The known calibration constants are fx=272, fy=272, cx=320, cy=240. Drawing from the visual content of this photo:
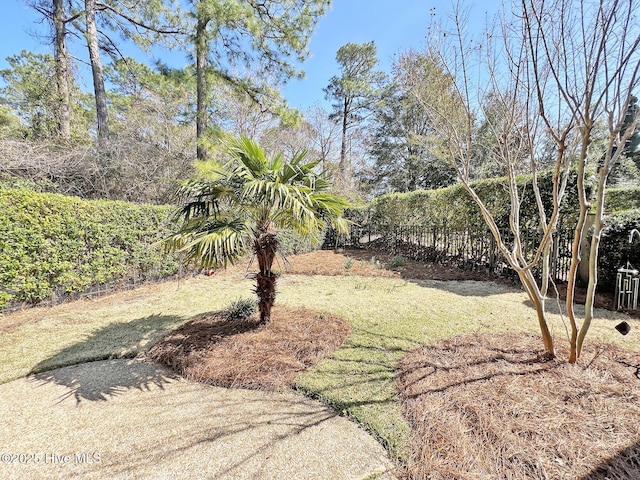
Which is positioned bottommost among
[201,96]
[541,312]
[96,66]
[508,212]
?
[541,312]

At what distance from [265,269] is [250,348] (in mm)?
939

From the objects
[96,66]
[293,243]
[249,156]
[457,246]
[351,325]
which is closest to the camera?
[249,156]

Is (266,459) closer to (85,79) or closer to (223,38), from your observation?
(223,38)

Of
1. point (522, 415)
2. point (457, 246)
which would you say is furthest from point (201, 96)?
point (522, 415)

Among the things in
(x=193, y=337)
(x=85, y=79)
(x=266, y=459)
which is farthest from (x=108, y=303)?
(x=85, y=79)

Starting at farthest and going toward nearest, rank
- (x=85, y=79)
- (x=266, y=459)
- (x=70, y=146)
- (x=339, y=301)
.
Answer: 1. (x=85, y=79)
2. (x=70, y=146)
3. (x=339, y=301)
4. (x=266, y=459)

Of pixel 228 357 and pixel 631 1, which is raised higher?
pixel 631 1

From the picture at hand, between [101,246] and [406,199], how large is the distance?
894 centimetres

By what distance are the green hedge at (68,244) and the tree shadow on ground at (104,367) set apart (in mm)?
1657

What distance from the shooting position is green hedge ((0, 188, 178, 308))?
4.09 meters

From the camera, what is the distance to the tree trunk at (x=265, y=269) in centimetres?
329

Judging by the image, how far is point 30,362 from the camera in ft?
9.79

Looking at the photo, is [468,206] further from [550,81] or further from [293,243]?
[293,243]

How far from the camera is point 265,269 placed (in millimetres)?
3455
